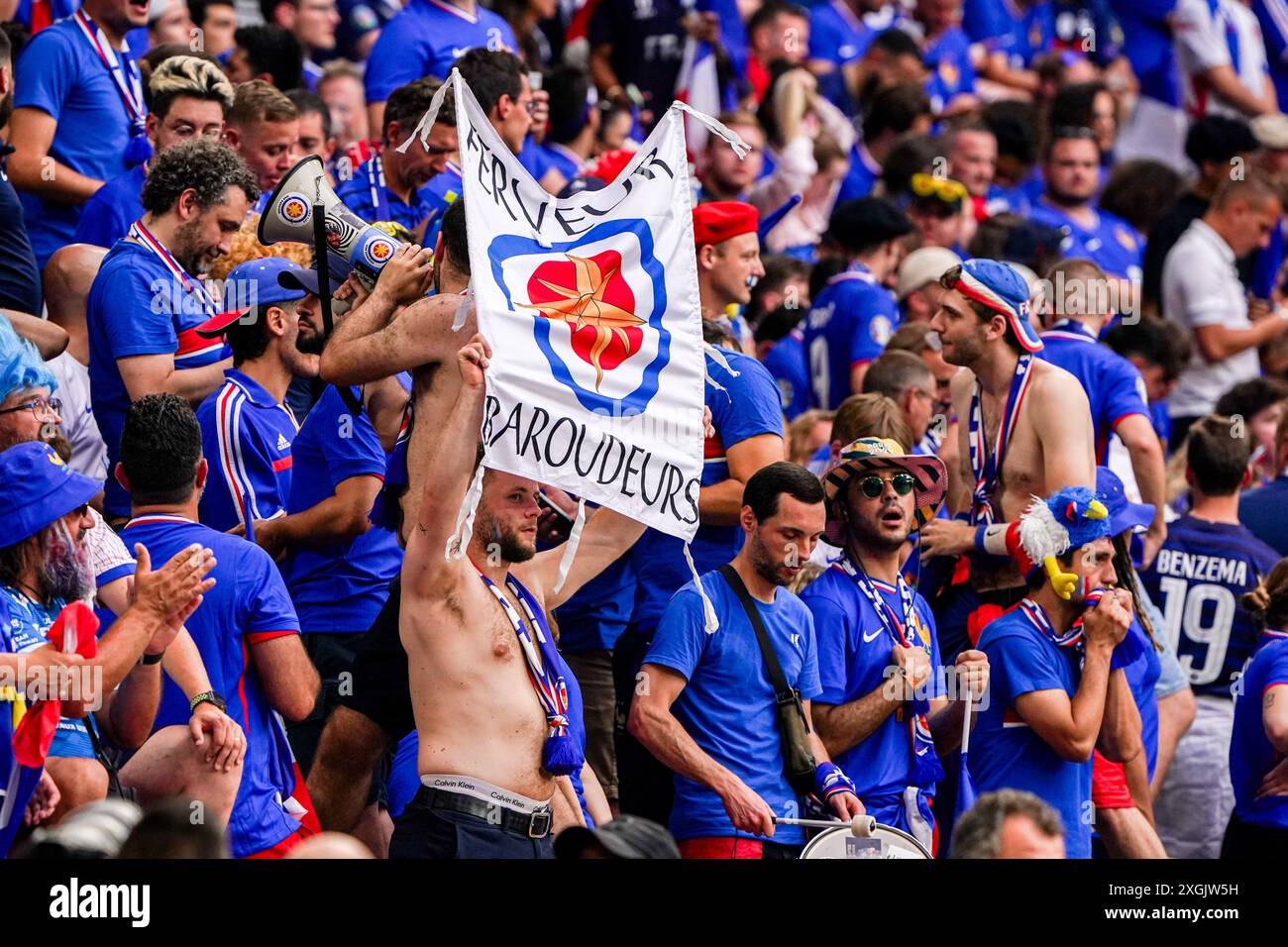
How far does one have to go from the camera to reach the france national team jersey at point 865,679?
686cm

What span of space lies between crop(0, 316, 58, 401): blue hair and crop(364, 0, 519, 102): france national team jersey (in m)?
4.35

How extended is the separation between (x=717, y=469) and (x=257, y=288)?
5.80ft

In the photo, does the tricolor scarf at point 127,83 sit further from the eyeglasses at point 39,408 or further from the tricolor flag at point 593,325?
the tricolor flag at point 593,325

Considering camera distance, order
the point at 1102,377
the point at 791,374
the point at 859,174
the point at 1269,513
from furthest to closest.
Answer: the point at 859,174 < the point at 791,374 < the point at 1269,513 < the point at 1102,377

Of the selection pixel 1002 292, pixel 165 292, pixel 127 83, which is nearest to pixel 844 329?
pixel 1002 292

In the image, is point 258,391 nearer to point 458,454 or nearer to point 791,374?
point 458,454

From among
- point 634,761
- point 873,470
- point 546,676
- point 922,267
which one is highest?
point 873,470

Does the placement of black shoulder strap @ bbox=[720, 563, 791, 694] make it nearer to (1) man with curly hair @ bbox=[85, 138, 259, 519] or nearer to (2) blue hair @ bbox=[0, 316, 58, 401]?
(1) man with curly hair @ bbox=[85, 138, 259, 519]

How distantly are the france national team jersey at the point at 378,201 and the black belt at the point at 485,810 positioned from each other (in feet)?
11.9

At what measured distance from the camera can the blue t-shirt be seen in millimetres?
9609

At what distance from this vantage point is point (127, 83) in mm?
9016

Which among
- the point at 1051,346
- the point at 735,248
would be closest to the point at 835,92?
the point at 1051,346

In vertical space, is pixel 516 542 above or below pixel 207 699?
above

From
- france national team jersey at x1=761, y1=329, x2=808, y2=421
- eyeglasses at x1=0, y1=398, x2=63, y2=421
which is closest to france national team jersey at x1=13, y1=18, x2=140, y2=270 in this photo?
eyeglasses at x1=0, y1=398, x2=63, y2=421
